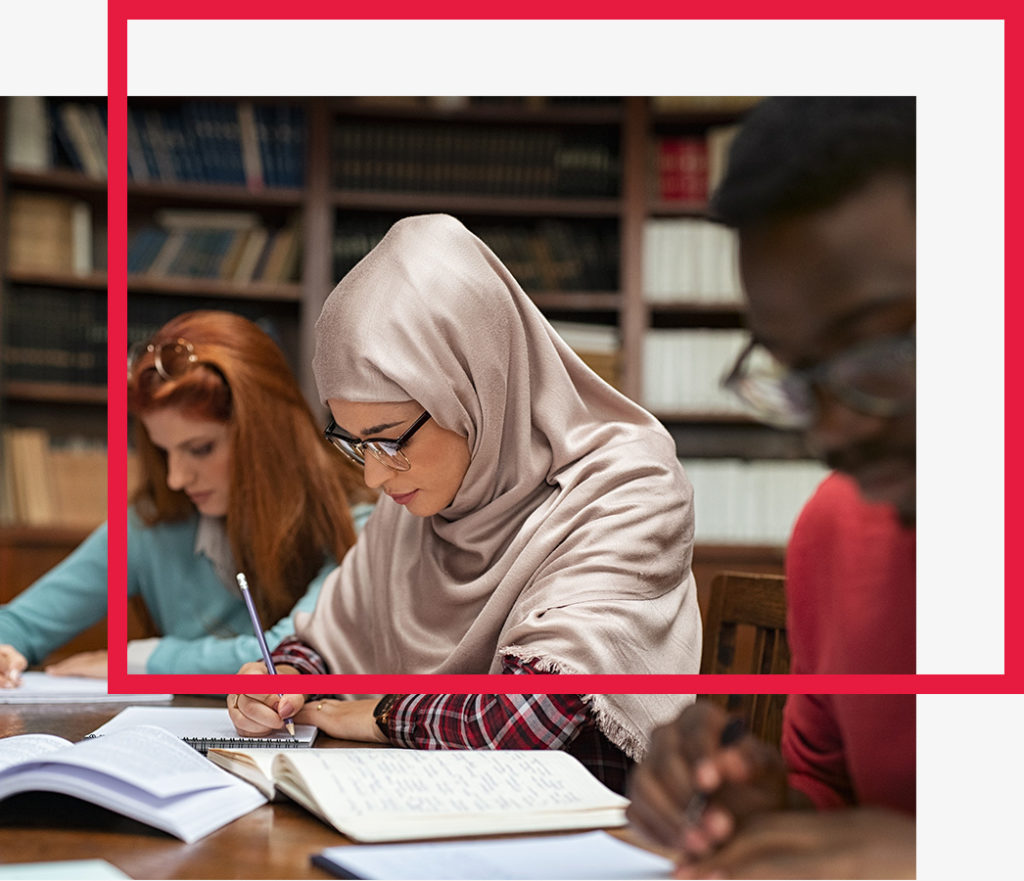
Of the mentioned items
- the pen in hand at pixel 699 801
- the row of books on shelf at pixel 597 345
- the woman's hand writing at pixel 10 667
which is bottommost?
the woman's hand writing at pixel 10 667

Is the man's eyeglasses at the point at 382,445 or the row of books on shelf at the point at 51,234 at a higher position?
the row of books on shelf at the point at 51,234

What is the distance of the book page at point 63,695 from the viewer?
4.72 ft

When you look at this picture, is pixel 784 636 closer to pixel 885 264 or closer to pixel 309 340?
pixel 885 264

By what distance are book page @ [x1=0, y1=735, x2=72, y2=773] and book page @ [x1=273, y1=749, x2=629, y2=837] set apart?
226 millimetres

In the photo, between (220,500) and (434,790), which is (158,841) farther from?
(220,500)

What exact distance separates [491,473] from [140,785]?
20.8 inches

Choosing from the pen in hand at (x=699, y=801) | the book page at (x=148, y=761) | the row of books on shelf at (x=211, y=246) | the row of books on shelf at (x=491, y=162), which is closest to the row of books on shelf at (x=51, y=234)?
the row of books on shelf at (x=211, y=246)

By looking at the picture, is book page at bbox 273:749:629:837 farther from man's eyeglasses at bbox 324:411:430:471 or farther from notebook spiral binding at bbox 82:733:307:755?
man's eyeglasses at bbox 324:411:430:471

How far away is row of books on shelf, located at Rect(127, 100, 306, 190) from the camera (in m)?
1.94

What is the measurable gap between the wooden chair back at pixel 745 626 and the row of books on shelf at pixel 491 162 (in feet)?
1.81

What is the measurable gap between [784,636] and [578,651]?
0.94 ft

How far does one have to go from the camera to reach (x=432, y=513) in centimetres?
130

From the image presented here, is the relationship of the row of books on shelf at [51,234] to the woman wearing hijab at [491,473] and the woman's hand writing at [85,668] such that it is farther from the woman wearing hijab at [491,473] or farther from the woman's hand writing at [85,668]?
the woman wearing hijab at [491,473]

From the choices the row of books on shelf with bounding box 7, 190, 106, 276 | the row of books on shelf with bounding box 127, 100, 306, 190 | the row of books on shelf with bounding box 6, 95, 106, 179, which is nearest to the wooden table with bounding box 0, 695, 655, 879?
the row of books on shelf with bounding box 127, 100, 306, 190
